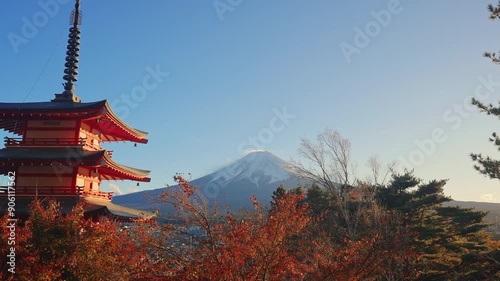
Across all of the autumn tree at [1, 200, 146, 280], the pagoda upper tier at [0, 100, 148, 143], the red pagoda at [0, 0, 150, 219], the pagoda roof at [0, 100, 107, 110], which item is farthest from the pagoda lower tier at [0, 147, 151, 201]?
the autumn tree at [1, 200, 146, 280]

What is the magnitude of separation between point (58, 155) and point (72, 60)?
252 inches

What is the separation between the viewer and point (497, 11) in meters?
12.1

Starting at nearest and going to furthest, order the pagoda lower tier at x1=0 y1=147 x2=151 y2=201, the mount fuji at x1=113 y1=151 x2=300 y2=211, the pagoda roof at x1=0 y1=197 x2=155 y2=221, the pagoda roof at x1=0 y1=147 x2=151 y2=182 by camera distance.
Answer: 1. the pagoda roof at x1=0 y1=197 x2=155 y2=221
2. the pagoda roof at x1=0 y1=147 x2=151 y2=182
3. the pagoda lower tier at x1=0 y1=147 x2=151 y2=201
4. the mount fuji at x1=113 y1=151 x2=300 y2=211

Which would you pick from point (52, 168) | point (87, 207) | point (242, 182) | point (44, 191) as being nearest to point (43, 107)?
point (52, 168)

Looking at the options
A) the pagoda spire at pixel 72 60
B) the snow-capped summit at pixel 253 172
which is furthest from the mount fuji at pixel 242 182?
the pagoda spire at pixel 72 60

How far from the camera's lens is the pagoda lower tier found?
49.8ft

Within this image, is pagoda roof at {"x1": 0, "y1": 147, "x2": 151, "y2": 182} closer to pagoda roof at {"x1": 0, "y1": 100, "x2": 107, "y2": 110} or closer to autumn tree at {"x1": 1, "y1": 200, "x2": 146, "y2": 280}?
pagoda roof at {"x1": 0, "y1": 100, "x2": 107, "y2": 110}

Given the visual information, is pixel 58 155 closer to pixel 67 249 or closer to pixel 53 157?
pixel 53 157

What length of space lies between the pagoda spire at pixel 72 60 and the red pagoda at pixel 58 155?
1.58 feet

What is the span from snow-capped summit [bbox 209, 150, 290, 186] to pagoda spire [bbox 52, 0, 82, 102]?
340ft

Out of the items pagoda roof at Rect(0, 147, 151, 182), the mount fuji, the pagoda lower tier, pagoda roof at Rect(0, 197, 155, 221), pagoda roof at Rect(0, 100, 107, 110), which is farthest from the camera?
the mount fuji

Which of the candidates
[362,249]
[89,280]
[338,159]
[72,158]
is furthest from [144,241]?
[338,159]

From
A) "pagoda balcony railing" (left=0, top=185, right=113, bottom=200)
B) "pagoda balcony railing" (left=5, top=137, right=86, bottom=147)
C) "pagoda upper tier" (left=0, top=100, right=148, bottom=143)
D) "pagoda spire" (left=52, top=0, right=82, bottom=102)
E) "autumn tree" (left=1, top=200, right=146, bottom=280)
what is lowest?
"autumn tree" (left=1, top=200, right=146, bottom=280)

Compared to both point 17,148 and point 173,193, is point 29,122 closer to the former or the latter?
point 17,148
